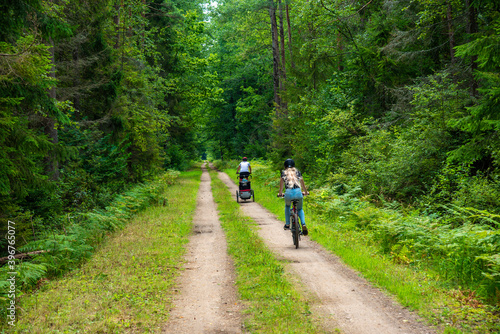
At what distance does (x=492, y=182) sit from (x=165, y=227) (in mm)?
9909

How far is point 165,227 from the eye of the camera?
1175 cm

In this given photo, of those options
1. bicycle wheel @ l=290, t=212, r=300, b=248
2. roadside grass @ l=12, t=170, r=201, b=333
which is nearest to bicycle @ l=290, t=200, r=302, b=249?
bicycle wheel @ l=290, t=212, r=300, b=248

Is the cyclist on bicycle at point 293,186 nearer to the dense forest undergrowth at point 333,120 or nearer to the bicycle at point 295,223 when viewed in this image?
A: the bicycle at point 295,223

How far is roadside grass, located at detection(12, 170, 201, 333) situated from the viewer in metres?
5.02

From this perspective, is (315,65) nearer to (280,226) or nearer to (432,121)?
(432,121)

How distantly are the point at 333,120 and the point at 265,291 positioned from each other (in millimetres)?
12054

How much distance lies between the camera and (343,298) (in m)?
5.81

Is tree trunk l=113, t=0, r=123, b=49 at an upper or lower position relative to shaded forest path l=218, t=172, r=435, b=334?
upper

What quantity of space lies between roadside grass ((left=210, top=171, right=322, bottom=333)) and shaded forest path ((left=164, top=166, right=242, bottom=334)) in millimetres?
216

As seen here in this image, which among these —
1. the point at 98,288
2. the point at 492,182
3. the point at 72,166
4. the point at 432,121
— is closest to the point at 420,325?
the point at 98,288

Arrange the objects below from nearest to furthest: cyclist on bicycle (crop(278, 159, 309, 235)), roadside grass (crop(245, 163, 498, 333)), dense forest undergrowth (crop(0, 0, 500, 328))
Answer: roadside grass (crop(245, 163, 498, 333)) < dense forest undergrowth (crop(0, 0, 500, 328)) < cyclist on bicycle (crop(278, 159, 309, 235))

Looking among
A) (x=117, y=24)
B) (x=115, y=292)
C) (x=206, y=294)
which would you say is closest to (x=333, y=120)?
(x=206, y=294)

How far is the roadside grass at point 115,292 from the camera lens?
5.02m

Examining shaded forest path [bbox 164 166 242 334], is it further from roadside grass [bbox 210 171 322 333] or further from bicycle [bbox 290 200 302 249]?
bicycle [bbox 290 200 302 249]
